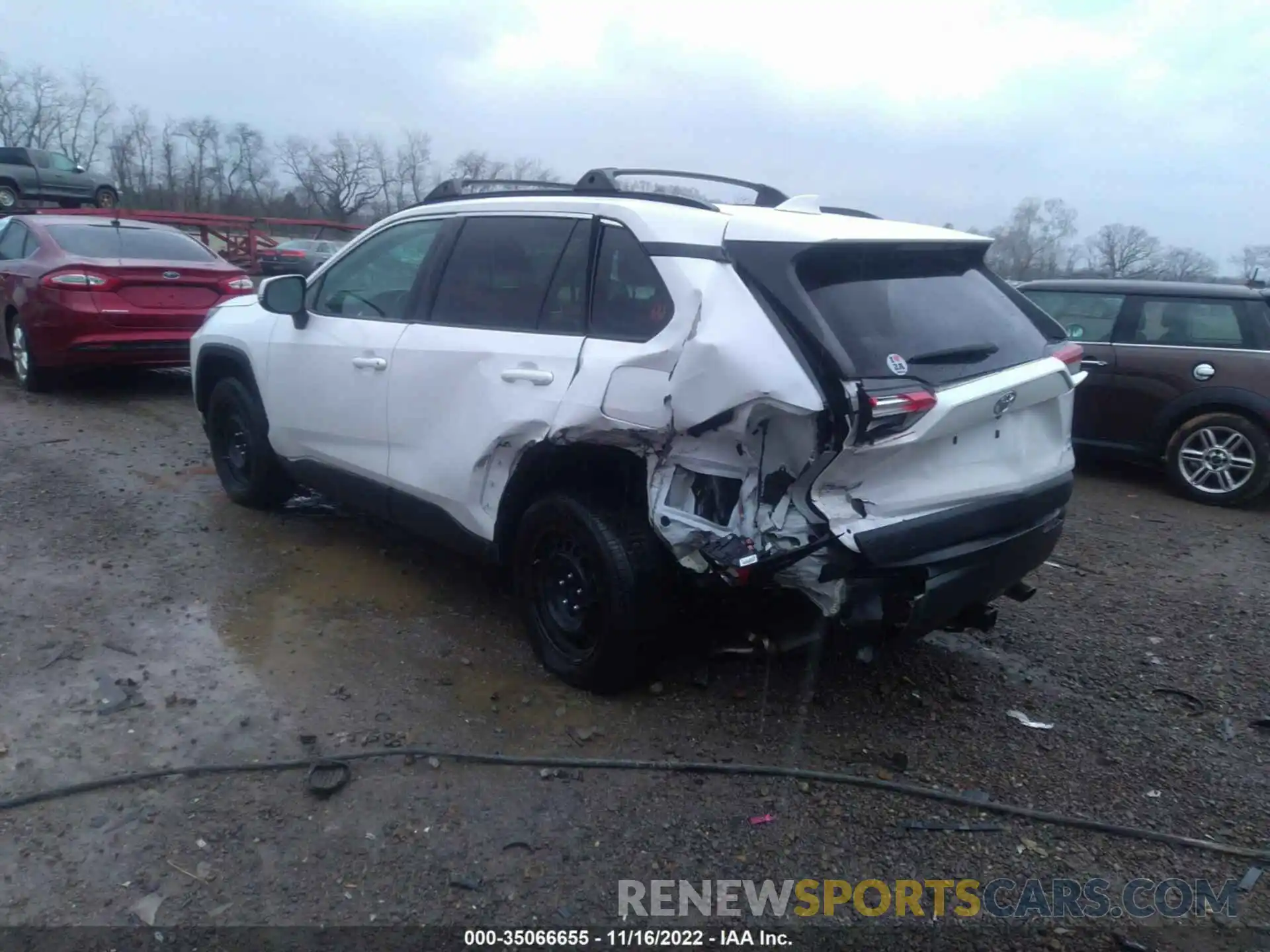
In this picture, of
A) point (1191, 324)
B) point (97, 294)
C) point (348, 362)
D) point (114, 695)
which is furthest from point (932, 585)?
point (97, 294)

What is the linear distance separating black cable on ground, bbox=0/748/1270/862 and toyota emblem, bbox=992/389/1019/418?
129 cm

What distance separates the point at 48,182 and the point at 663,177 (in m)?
26.4

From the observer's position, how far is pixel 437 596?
487 centimetres

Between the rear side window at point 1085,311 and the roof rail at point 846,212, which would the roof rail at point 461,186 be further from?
the rear side window at point 1085,311

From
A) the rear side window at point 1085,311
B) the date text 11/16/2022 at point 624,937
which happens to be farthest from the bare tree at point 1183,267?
the date text 11/16/2022 at point 624,937

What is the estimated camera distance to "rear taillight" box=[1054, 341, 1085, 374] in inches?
150

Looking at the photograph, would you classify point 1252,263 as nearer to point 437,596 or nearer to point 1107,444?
point 1107,444

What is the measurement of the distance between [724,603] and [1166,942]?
5.81 feet

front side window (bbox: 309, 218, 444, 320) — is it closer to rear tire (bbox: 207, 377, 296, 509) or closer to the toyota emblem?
rear tire (bbox: 207, 377, 296, 509)

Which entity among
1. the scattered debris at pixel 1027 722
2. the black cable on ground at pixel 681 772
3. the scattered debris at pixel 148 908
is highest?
the scattered debris at pixel 1027 722

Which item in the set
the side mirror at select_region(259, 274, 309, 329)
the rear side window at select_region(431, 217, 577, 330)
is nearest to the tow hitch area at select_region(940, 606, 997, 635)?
the rear side window at select_region(431, 217, 577, 330)

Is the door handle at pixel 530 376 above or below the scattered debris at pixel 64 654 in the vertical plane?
above

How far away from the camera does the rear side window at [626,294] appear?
3500 mm

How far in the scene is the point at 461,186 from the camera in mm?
4926
